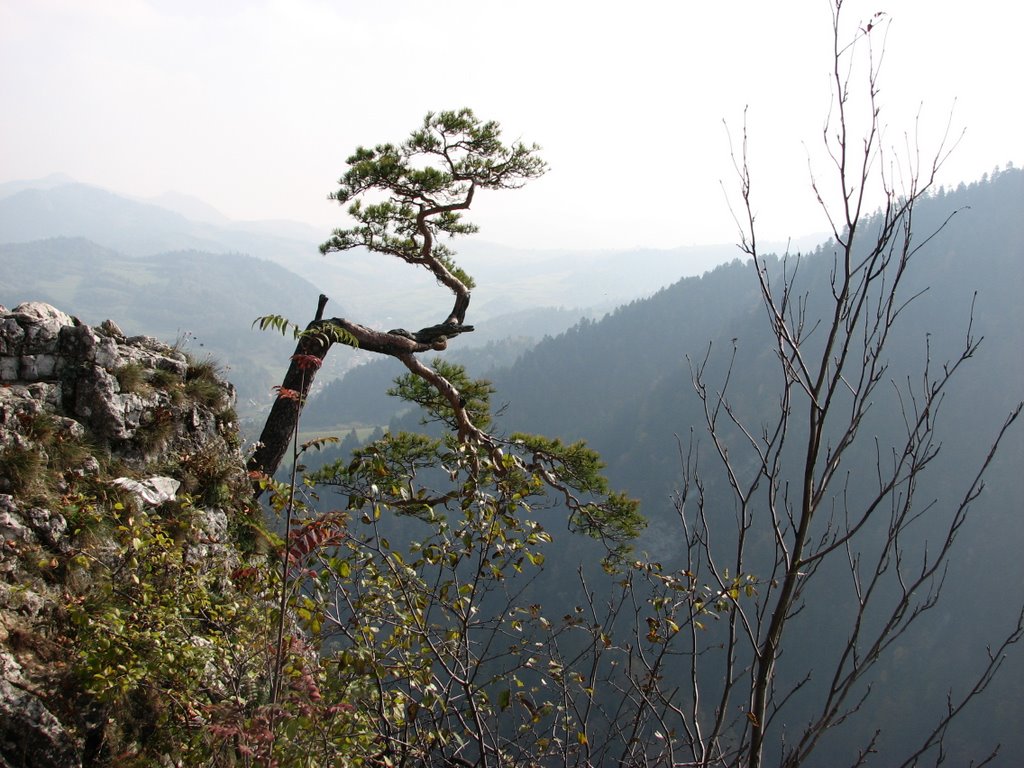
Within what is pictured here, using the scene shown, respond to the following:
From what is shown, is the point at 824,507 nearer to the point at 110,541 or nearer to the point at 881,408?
the point at 881,408

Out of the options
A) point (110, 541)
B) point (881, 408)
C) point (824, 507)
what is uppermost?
point (110, 541)

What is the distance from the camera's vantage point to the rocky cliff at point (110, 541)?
11.9 feet

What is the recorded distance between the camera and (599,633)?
3.44 m

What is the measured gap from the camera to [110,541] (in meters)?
5.20

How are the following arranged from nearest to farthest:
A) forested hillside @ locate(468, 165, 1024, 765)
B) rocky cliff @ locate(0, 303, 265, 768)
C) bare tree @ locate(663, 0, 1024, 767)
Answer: bare tree @ locate(663, 0, 1024, 767) < rocky cliff @ locate(0, 303, 265, 768) < forested hillside @ locate(468, 165, 1024, 765)

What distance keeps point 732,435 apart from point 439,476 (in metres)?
53.0

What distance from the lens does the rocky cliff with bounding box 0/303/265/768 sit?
3615 mm

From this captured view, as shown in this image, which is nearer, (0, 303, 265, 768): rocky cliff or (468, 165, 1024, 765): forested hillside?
(0, 303, 265, 768): rocky cliff

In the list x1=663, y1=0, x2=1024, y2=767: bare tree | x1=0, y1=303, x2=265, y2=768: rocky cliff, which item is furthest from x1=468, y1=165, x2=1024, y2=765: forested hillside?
x1=0, y1=303, x2=265, y2=768: rocky cliff

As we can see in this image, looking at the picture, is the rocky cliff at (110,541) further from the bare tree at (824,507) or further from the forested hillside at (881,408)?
the forested hillside at (881,408)

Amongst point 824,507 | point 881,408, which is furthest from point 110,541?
point 881,408

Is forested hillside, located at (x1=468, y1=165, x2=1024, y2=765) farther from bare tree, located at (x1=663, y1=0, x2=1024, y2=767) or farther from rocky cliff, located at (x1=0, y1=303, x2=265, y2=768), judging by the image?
rocky cliff, located at (x1=0, y1=303, x2=265, y2=768)

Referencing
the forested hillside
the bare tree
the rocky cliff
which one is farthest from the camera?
the forested hillside

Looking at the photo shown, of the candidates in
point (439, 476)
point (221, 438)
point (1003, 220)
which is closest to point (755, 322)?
point (1003, 220)
